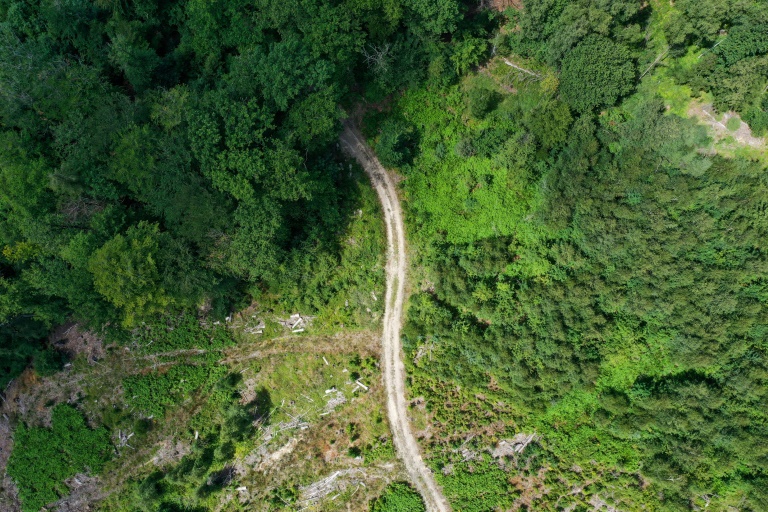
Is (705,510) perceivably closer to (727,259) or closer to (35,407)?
(727,259)

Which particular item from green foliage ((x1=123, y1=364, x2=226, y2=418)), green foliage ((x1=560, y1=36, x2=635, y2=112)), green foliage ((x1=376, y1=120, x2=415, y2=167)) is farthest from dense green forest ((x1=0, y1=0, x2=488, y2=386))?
green foliage ((x1=560, y1=36, x2=635, y2=112))

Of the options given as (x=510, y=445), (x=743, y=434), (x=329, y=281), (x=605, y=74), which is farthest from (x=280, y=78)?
(x=743, y=434)

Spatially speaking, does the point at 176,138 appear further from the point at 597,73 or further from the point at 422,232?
the point at 597,73

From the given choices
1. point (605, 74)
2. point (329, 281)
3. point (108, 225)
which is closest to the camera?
point (605, 74)

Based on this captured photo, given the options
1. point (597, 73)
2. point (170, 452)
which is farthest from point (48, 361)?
point (597, 73)

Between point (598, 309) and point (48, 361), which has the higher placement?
point (598, 309)

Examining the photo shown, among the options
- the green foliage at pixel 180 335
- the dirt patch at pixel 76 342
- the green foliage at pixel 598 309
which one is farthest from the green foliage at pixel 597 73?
the dirt patch at pixel 76 342
